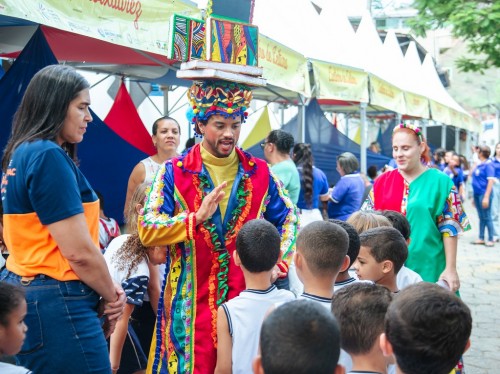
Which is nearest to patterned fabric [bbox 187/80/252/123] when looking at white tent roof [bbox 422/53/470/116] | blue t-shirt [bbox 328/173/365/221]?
blue t-shirt [bbox 328/173/365/221]

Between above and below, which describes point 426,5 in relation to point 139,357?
above

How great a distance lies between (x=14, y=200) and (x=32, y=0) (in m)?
1.58

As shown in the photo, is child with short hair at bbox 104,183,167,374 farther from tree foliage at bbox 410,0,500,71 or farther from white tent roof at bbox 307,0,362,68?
tree foliage at bbox 410,0,500,71

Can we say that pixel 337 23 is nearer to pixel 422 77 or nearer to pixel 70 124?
pixel 422 77

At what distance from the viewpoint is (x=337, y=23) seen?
37.2 feet

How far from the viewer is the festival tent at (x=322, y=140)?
31.9 feet

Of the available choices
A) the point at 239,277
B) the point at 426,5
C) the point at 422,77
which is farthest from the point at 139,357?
the point at 422,77

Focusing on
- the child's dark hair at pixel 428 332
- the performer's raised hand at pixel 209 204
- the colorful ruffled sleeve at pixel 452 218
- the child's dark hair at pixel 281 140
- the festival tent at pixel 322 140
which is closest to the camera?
the child's dark hair at pixel 428 332

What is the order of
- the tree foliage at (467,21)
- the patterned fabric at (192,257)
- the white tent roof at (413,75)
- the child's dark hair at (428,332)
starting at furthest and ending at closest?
the white tent roof at (413,75) < the tree foliage at (467,21) < the patterned fabric at (192,257) < the child's dark hair at (428,332)

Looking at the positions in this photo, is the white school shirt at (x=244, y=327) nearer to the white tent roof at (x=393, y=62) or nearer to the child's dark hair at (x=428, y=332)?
the child's dark hair at (x=428, y=332)

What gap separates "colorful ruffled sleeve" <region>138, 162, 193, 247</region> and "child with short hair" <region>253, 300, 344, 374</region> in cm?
126

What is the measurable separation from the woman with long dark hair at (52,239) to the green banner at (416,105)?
36.3 feet

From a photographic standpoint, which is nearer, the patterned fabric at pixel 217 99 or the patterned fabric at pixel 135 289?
the patterned fabric at pixel 217 99

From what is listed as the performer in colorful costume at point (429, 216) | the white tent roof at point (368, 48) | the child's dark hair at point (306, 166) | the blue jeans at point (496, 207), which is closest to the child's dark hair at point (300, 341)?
the performer in colorful costume at point (429, 216)
